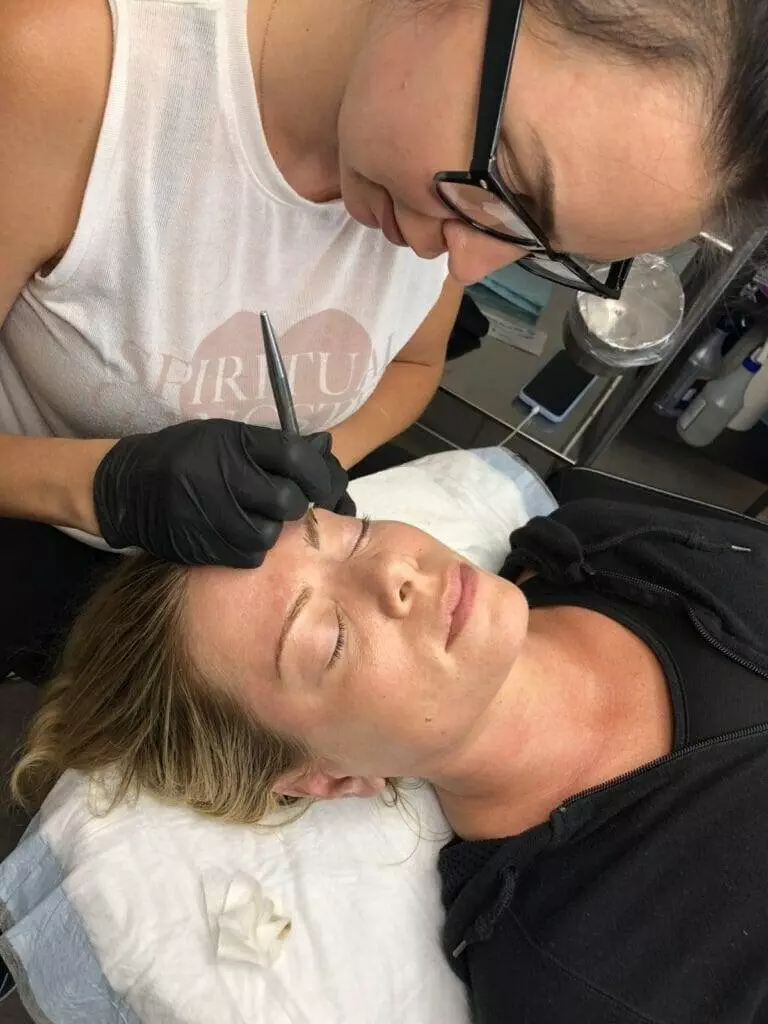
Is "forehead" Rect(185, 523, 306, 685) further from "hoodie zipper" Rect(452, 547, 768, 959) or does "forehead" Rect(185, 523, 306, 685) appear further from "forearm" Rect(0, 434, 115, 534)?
"hoodie zipper" Rect(452, 547, 768, 959)

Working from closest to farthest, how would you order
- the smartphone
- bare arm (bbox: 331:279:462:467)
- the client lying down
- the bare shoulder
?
the bare shoulder
the client lying down
bare arm (bbox: 331:279:462:467)
the smartphone

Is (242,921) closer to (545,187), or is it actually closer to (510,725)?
(510,725)

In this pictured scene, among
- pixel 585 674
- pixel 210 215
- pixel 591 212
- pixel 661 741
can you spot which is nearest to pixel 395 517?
pixel 585 674

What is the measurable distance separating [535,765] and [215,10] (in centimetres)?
102

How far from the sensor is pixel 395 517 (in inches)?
56.2

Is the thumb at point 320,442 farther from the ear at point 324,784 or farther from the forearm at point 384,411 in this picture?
the ear at point 324,784

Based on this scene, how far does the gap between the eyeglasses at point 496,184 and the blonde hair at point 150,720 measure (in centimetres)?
59

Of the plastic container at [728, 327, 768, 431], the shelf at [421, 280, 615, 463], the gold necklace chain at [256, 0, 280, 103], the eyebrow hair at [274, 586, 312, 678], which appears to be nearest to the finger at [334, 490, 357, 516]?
the eyebrow hair at [274, 586, 312, 678]

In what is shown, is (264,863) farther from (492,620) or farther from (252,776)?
(492,620)

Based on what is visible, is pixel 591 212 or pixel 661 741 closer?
pixel 591 212

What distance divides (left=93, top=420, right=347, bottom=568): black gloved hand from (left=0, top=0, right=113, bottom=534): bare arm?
64 millimetres

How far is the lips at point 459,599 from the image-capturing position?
3.06 feet

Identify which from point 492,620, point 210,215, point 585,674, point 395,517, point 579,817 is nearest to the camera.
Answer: point 210,215

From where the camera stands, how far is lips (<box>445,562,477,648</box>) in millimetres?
934
